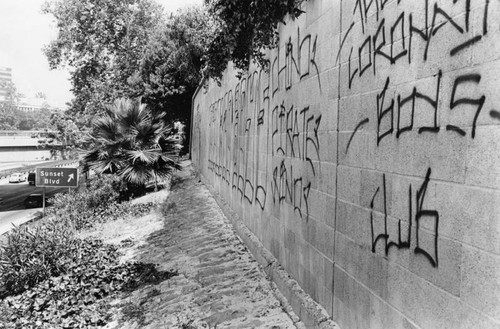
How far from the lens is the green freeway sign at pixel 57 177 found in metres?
16.1

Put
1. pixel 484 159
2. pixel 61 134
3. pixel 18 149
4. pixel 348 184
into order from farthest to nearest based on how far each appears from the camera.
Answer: pixel 18 149 < pixel 61 134 < pixel 348 184 < pixel 484 159

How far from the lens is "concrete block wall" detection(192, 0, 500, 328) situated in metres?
1.86

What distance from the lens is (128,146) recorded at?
14305 mm

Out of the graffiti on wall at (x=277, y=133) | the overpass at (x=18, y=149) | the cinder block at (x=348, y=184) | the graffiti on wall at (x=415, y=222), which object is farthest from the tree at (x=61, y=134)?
the graffiti on wall at (x=415, y=222)

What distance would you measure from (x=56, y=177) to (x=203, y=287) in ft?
42.3

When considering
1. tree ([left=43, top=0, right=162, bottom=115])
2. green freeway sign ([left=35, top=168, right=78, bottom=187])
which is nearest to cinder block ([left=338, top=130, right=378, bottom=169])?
green freeway sign ([left=35, top=168, right=78, bottom=187])

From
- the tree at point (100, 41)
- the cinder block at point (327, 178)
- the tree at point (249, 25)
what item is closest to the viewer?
the cinder block at point (327, 178)

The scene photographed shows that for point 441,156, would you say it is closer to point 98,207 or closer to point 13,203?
point 98,207

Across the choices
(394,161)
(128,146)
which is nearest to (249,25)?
(394,161)

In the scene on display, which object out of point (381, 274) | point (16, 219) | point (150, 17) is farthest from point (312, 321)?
point (150, 17)

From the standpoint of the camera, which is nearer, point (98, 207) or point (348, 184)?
point (348, 184)

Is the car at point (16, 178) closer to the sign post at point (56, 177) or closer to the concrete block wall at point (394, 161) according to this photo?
the sign post at point (56, 177)

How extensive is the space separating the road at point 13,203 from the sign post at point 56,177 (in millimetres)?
7365

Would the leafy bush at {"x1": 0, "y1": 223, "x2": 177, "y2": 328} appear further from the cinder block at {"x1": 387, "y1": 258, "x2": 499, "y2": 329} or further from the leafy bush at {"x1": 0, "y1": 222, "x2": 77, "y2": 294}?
the cinder block at {"x1": 387, "y1": 258, "x2": 499, "y2": 329}
